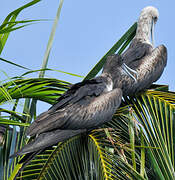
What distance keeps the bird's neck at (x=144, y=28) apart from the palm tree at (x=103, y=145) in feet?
4.68

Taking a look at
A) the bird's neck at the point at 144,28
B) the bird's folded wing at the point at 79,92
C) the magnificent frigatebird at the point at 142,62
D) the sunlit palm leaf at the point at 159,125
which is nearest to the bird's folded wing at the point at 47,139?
the bird's folded wing at the point at 79,92

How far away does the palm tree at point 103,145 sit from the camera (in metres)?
3.17

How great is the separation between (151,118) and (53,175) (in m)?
1.07

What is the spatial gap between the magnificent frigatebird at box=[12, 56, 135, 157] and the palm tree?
4.4 inches

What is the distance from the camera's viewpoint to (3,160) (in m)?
3.63

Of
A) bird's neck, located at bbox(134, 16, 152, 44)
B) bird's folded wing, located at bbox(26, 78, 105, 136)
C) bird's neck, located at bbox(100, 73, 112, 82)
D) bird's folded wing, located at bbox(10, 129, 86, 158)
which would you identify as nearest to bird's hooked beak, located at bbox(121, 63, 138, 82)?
bird's neck, located at bbox(100, 73, 112, 82)

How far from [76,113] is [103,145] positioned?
1.38 feet

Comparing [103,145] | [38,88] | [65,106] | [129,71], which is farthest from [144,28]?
[103,145]

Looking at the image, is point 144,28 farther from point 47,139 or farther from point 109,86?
point 47,139

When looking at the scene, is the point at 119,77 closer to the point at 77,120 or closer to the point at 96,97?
the point at 96,97

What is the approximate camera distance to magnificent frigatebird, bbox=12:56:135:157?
338 cm

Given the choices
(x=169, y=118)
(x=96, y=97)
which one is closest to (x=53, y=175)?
(x=96, y=97)

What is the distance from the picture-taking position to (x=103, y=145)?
11.3 ft

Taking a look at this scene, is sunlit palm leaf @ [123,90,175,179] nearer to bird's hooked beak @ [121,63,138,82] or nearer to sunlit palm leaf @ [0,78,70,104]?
bird's hooked beak @ [121,63,138,82]
